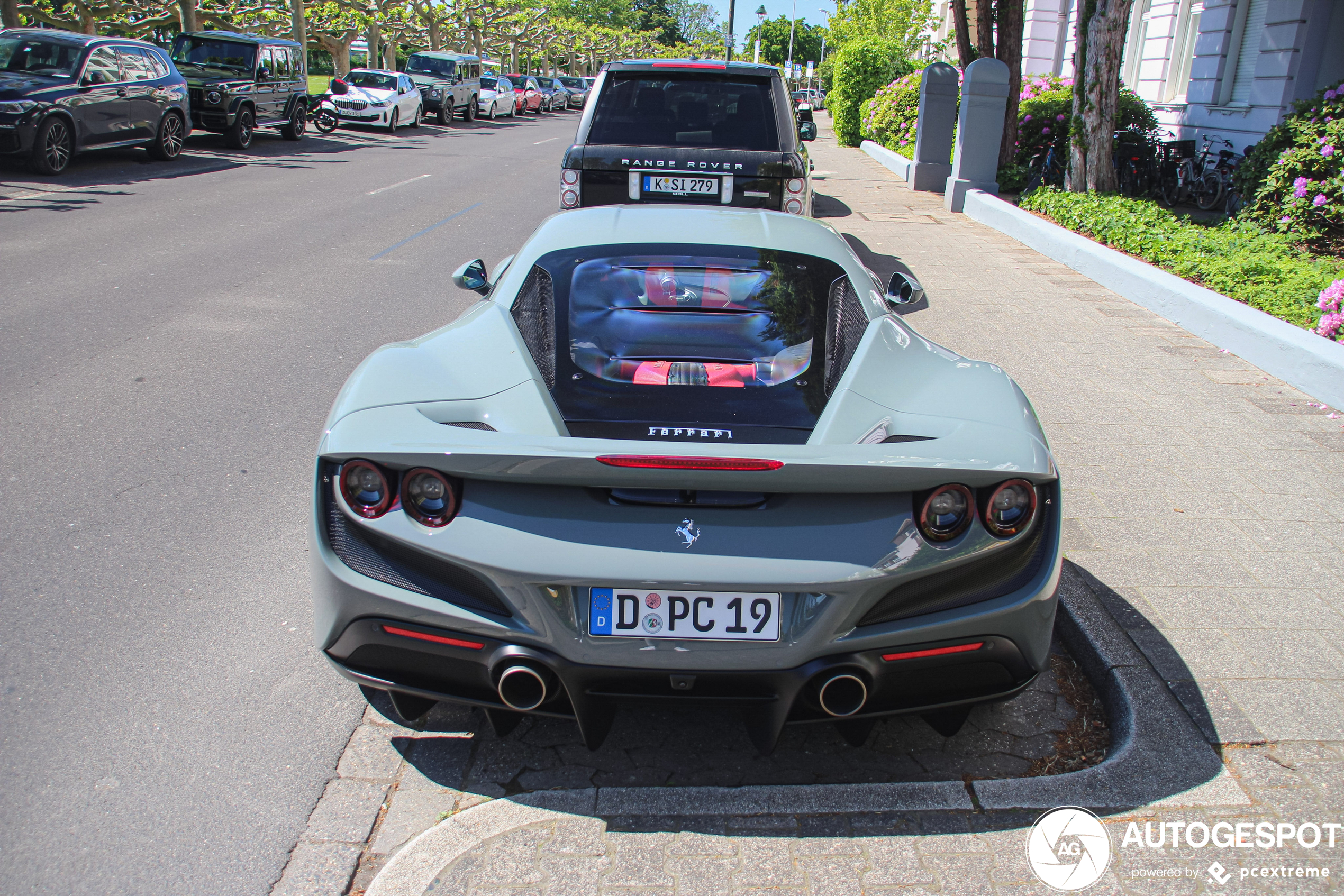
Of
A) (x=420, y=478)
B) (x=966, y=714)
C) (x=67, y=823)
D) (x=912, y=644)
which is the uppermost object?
(x=420, y=478)

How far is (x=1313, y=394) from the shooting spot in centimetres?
620

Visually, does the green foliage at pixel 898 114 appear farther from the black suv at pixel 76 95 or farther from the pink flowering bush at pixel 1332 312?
the pink flowering bush at pixel 1332 312

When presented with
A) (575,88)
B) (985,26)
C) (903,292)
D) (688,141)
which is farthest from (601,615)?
(575,88)

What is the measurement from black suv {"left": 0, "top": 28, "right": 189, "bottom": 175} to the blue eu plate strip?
48.7 ft

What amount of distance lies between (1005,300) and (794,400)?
21.8 ft

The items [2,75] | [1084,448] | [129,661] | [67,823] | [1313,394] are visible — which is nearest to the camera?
[67,823]

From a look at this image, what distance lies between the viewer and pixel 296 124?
891 inches

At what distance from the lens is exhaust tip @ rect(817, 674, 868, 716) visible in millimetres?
2387

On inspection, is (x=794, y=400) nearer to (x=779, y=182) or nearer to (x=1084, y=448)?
(x=1084, y=448)

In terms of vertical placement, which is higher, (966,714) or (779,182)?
(779,182)

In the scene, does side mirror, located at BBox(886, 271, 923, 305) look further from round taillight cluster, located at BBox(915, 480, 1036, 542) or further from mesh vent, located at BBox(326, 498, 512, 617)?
mesh vent, located at BBox(326, 498, 512, 617)

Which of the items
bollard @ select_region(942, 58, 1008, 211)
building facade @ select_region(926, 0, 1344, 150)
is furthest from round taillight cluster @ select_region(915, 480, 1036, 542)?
building facade @ select_region(926, 0, 1344, 150)

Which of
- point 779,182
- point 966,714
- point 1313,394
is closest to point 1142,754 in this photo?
point 966,714

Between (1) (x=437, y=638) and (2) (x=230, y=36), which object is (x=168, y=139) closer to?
(2) (x=230, y=36)
